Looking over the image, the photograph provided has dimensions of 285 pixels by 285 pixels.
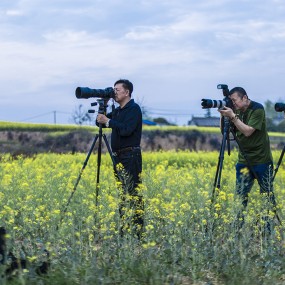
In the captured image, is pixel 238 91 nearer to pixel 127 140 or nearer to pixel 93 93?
pixel 127 140

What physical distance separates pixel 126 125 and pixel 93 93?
52cm

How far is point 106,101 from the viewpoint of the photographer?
8211mm

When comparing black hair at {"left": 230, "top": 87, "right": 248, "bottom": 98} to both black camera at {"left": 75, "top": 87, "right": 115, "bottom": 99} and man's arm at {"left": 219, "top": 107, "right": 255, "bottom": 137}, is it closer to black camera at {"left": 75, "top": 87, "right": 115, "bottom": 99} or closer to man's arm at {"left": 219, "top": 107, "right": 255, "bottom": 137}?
man's arm at {"left": 219, "top": 107, "right": 255, "bottom": 137}

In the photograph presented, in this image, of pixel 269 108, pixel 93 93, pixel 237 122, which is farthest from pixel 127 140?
pixel 269 108

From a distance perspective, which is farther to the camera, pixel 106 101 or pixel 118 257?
pixel 106 101

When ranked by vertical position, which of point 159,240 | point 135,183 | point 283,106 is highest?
point 283,106

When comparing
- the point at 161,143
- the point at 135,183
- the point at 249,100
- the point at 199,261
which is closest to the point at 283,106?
the point at 249,100

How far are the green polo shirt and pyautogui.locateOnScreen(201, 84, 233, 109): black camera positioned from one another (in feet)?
1.02

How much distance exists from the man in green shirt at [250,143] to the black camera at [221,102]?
51 mm

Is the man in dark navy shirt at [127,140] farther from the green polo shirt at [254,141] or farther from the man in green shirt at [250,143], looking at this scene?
the green polo shirt at [254,141]

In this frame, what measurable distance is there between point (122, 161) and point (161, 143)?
2407 cm

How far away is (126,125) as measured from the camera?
8062mm

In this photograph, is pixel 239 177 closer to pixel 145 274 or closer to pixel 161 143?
pixel 145 274

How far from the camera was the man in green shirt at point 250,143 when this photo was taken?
8.28 meters
